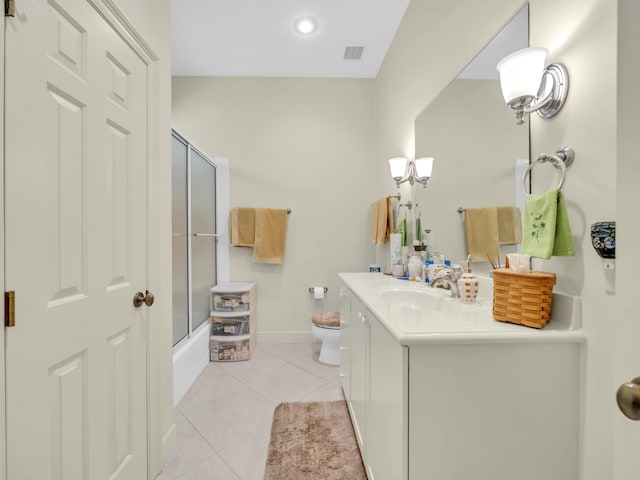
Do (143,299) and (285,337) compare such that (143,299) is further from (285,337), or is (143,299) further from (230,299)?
(285,337)

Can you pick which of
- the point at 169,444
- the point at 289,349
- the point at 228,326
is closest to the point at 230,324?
the point at 228,326

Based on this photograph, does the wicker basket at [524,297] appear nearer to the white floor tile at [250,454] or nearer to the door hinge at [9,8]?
the white floor tile at [250,454]

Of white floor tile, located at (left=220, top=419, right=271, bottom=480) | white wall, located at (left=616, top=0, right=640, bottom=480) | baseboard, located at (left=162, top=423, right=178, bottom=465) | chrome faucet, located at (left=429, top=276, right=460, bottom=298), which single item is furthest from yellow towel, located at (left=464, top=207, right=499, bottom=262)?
baseboard, located at (left=162, top=423, right=178, bottom=465)

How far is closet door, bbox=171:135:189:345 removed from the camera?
6.80 ft

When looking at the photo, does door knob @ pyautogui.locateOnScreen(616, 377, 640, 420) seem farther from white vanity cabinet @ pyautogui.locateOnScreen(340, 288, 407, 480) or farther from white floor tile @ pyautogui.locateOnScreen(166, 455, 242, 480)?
white floor tile @ pyautogui.locateOnScreen(166, 455, 242, 480)

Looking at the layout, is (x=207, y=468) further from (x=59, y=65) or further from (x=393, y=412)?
(x=59, y=65)

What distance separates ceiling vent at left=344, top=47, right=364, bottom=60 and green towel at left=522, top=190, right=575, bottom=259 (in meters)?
2.33

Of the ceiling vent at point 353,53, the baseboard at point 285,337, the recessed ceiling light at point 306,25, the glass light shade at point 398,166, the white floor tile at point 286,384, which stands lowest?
the white floor tile at point 286,384

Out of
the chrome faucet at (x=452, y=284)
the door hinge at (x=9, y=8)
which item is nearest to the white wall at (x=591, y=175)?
the chrome faucet at (x=452, y=284)

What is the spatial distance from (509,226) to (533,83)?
20.4 inches

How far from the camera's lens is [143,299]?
1.24 m

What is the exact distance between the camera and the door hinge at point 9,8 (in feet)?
2.34

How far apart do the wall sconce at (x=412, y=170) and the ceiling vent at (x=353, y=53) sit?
1.22m

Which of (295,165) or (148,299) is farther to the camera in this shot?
(295,165)
